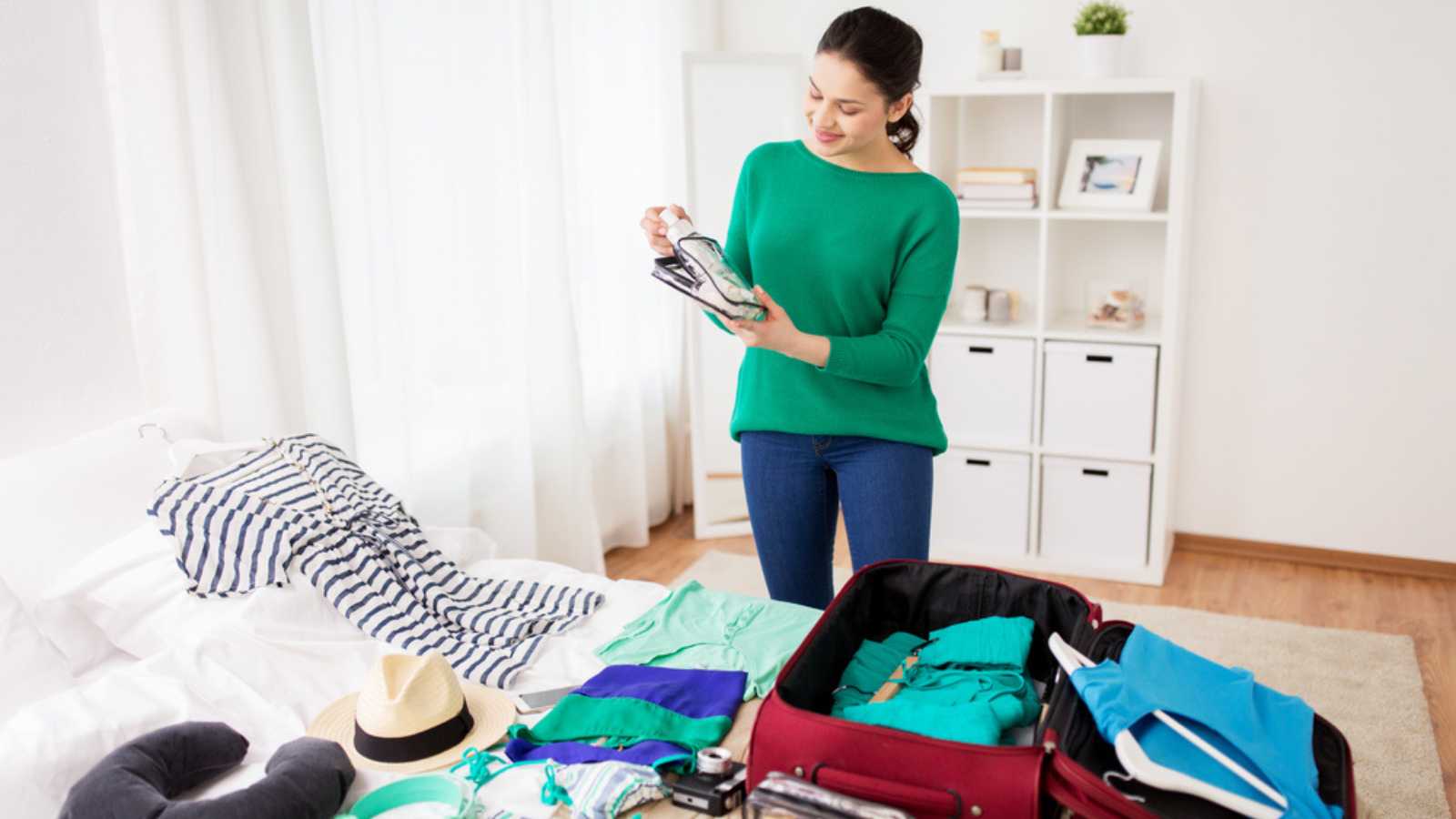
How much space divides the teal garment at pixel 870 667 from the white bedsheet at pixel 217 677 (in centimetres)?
41

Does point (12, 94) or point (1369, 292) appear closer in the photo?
point (12, 94)

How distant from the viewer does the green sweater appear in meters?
1.86

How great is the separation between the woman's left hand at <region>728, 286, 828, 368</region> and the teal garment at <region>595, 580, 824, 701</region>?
42 cm

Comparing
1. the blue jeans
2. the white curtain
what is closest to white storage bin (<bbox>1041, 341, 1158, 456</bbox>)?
the white curtain

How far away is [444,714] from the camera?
155 cm

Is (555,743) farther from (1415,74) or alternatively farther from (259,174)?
(1415,74)

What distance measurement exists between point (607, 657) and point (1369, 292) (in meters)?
2.72

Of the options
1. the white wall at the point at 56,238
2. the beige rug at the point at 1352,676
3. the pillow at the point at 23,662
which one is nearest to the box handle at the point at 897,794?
the pillow at the point at 23,662

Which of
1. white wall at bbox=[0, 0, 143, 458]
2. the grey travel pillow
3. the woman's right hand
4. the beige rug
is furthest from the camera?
the beige rug

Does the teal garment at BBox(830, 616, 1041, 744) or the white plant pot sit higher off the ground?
the white plant pot

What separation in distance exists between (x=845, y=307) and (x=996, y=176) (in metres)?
1.80

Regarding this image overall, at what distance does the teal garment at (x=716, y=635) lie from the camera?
69.2 inches

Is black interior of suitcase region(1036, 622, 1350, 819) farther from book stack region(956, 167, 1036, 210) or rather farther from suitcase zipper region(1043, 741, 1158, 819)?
book stack region(956, 167, 1036, 210)

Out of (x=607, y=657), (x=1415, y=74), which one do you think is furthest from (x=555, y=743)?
(x=1415, y=74)
